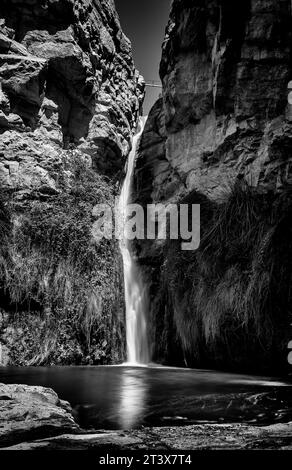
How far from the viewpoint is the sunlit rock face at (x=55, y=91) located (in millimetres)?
9078

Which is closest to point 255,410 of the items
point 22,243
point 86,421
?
point 86,421

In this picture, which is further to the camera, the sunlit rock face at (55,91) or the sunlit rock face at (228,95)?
the sunlit rock face at (55,91)

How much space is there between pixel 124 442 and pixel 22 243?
630 cm

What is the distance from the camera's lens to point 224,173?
796 centimetres

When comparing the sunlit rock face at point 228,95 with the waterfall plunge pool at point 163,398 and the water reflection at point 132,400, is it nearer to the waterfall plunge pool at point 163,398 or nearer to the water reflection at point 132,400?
the waterfall plunge pool at point 163,398

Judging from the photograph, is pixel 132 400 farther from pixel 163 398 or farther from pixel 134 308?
pixel 134 308

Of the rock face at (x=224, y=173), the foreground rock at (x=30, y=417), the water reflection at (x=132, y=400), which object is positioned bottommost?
the water reflection at (x=132, y=400)

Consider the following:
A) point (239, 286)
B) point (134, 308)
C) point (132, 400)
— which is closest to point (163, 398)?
point (132, 400)

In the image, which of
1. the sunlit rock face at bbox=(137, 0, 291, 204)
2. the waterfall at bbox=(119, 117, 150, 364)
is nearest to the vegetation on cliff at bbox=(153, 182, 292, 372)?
→ the sunlit rock face at bbox=(137, 0, 291, 204)

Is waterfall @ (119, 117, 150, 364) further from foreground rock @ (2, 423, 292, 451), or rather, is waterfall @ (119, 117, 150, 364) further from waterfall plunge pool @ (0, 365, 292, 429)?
foreground rock @ (2, 423, 292, 451)

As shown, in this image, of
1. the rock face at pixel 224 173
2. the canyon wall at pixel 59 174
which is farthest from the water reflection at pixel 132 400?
the canyon wall at pixel 59 174

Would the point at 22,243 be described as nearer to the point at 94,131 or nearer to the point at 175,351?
the point at 175,351

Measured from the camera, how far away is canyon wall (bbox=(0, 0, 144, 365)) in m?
7.23

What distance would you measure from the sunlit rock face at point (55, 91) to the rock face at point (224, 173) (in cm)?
154
